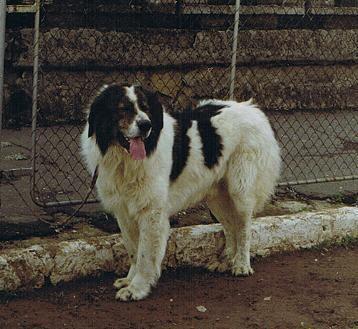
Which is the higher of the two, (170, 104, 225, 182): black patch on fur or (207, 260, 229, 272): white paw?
(170, 104, 225, 182): black patch on fur

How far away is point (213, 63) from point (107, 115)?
5.12 meters

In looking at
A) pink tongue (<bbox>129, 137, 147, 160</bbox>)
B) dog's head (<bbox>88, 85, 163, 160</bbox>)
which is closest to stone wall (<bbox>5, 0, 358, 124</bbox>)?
dog's head (<bbox>88, 85, 163, 160</bbox>)

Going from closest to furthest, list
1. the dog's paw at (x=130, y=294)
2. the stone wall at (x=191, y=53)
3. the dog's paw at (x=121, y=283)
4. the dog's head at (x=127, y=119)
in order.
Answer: the dog's head at (x=127, y=119)
the dog's paw at (x=130, y=294)
the dog's paw at (x=121, y=283)
the stone wall at (x=191, y=53)

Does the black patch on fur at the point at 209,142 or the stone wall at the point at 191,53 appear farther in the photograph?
the stone wall at the point at 191,53

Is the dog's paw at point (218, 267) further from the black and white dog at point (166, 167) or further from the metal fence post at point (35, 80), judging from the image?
the metal fence post at point (35, 80)

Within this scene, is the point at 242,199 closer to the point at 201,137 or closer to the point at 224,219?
the point at 224,219

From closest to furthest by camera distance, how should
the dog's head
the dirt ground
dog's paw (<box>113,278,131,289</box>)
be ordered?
the dirt ground → the dog's head → dog's paw (<box>113,278,131,289</box>)

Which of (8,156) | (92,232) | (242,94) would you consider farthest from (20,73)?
(92,232)

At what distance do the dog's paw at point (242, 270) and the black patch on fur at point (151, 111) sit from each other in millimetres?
1186

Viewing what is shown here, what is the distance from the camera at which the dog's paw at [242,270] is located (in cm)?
580

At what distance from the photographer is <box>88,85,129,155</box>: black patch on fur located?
16.6 ft

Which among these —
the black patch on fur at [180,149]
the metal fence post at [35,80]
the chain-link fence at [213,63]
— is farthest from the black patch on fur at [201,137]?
the chain-link fence at [213,63]

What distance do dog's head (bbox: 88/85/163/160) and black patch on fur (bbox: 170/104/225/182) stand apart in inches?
11.7

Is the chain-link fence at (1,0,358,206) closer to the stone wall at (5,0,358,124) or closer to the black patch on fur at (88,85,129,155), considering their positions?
the stone wall at (5,0,358,124)
